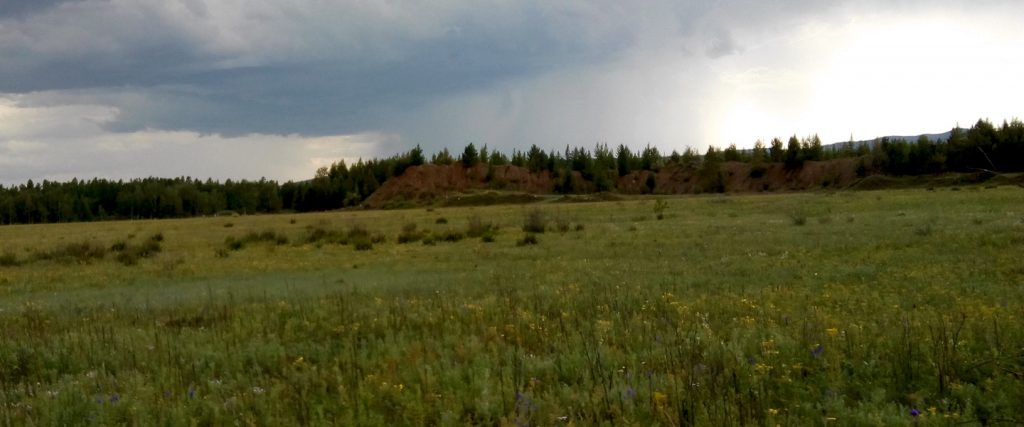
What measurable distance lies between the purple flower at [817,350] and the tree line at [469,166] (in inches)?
2876

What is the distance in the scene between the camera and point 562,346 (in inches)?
291

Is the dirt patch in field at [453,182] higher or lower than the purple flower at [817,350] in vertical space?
higher

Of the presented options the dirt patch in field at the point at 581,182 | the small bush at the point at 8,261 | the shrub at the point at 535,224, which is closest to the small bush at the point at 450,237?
the shrub at the point at 535,224

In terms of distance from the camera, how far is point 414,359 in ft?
23.8

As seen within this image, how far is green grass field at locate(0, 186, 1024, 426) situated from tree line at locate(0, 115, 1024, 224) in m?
67.4

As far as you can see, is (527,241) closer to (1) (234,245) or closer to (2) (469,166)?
(1) (234,245)

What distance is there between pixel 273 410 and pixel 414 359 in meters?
1.75

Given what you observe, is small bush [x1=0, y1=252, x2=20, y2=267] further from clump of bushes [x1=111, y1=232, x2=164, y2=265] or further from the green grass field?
the green grass field

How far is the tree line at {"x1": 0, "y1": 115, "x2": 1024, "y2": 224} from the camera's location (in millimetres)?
83500

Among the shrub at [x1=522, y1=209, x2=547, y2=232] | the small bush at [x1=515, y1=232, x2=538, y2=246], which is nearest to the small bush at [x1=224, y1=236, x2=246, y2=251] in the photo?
the small bush at [x1=515, y1=232, x2=538, y2=246]

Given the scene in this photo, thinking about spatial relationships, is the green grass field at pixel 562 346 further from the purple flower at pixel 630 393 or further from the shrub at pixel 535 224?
the shrub at pixel 535 224

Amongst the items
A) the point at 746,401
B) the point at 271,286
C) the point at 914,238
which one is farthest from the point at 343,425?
the point at 914,238

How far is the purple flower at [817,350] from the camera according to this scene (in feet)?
20.8

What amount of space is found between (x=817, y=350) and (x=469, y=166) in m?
119
